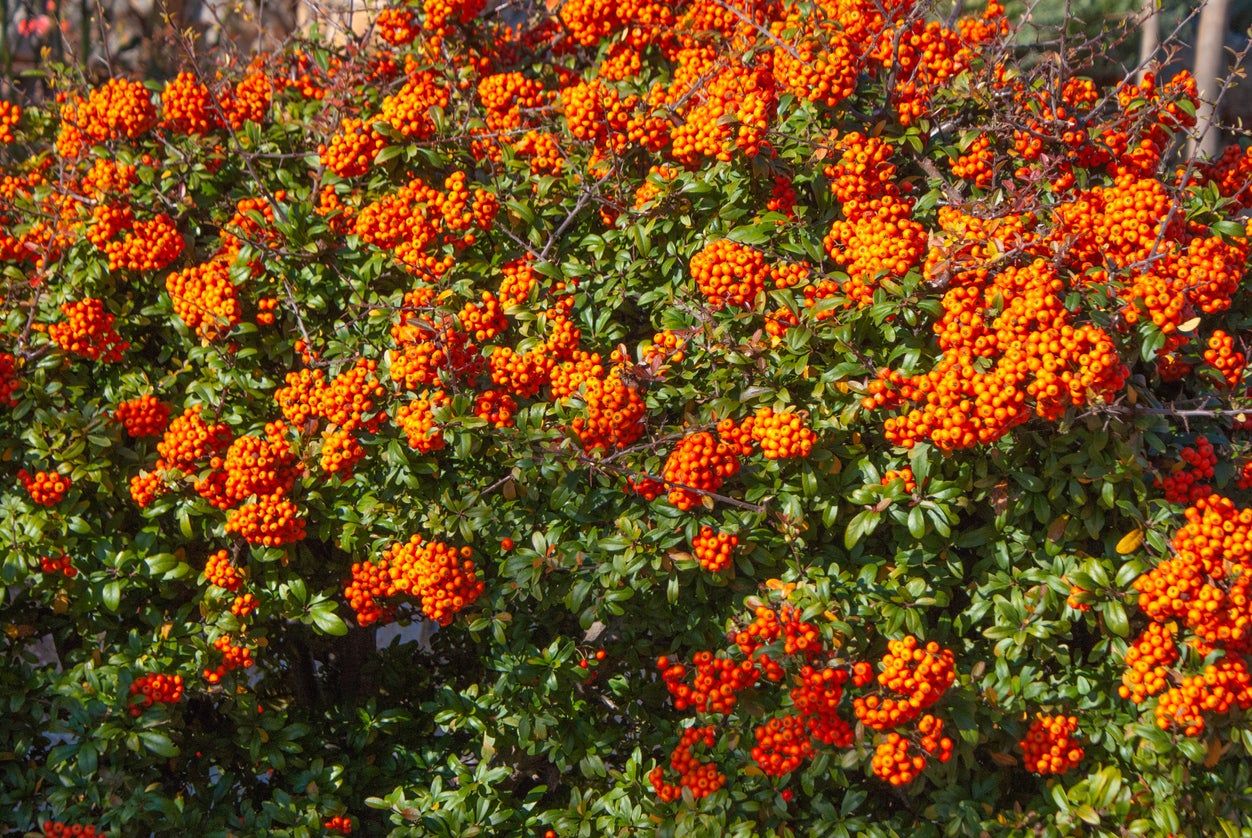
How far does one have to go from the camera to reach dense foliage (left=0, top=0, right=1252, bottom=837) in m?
2.89

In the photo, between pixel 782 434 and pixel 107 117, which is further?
pixel 107 117

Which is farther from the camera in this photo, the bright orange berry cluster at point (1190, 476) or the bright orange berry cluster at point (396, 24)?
the bright orange berry cluster at point (396, 24)

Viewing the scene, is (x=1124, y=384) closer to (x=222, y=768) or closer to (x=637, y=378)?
(x=637, y=378)

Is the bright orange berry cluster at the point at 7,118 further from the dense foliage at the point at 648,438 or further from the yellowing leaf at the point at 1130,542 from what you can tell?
the yellowing leaf at the point at 1130,542

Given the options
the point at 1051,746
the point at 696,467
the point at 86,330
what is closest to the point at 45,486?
the point at 86,330

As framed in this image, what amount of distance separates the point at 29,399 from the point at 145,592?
0.70 metres

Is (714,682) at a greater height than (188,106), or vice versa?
(188,106)

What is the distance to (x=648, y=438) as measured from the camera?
3162 millimetres

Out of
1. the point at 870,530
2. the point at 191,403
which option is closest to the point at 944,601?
the point at 870,530

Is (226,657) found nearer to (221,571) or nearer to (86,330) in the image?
(221,571)

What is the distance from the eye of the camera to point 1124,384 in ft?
9.29

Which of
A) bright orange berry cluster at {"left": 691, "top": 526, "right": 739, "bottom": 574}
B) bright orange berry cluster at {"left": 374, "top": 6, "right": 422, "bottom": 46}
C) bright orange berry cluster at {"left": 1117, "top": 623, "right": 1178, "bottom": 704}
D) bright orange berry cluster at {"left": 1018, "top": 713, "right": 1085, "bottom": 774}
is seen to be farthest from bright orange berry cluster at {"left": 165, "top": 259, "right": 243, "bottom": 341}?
bright orange berry cluster at {"left": 1117, "top": 623, "right": 1178, "bottom": 704}

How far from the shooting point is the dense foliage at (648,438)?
289 cm

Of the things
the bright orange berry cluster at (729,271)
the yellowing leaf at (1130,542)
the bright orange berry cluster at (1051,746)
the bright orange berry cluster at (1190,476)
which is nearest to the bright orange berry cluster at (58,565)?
the bright orange berry cluster at (729,271)
